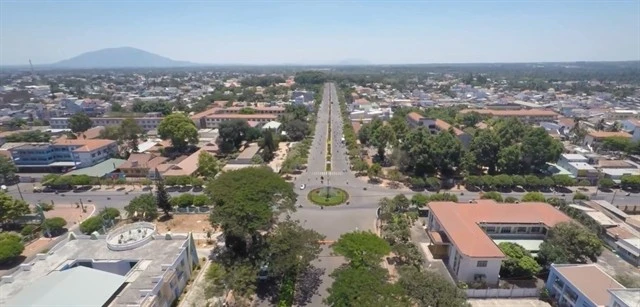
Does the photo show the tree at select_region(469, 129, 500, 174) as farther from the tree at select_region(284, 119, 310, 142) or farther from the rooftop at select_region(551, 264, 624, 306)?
the tree at select_region(284, 119, 310, 142)

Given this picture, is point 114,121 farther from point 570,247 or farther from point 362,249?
point 570,247

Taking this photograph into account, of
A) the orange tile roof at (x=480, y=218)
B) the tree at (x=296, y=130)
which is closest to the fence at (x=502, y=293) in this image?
the orange tile roof at (x=480, y=218)

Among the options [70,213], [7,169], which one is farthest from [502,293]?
[7,169]

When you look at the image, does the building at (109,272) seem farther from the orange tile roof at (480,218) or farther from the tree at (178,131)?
the tree at (178,131)

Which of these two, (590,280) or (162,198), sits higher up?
(162,198)

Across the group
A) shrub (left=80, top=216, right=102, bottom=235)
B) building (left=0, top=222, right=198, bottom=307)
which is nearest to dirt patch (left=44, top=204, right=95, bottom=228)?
shrub (left=80, top=216, right=102, bottom=235)

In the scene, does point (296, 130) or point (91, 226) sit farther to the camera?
point (296, 130)

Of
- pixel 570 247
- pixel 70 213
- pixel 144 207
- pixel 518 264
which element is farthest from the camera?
pixel 70 213
